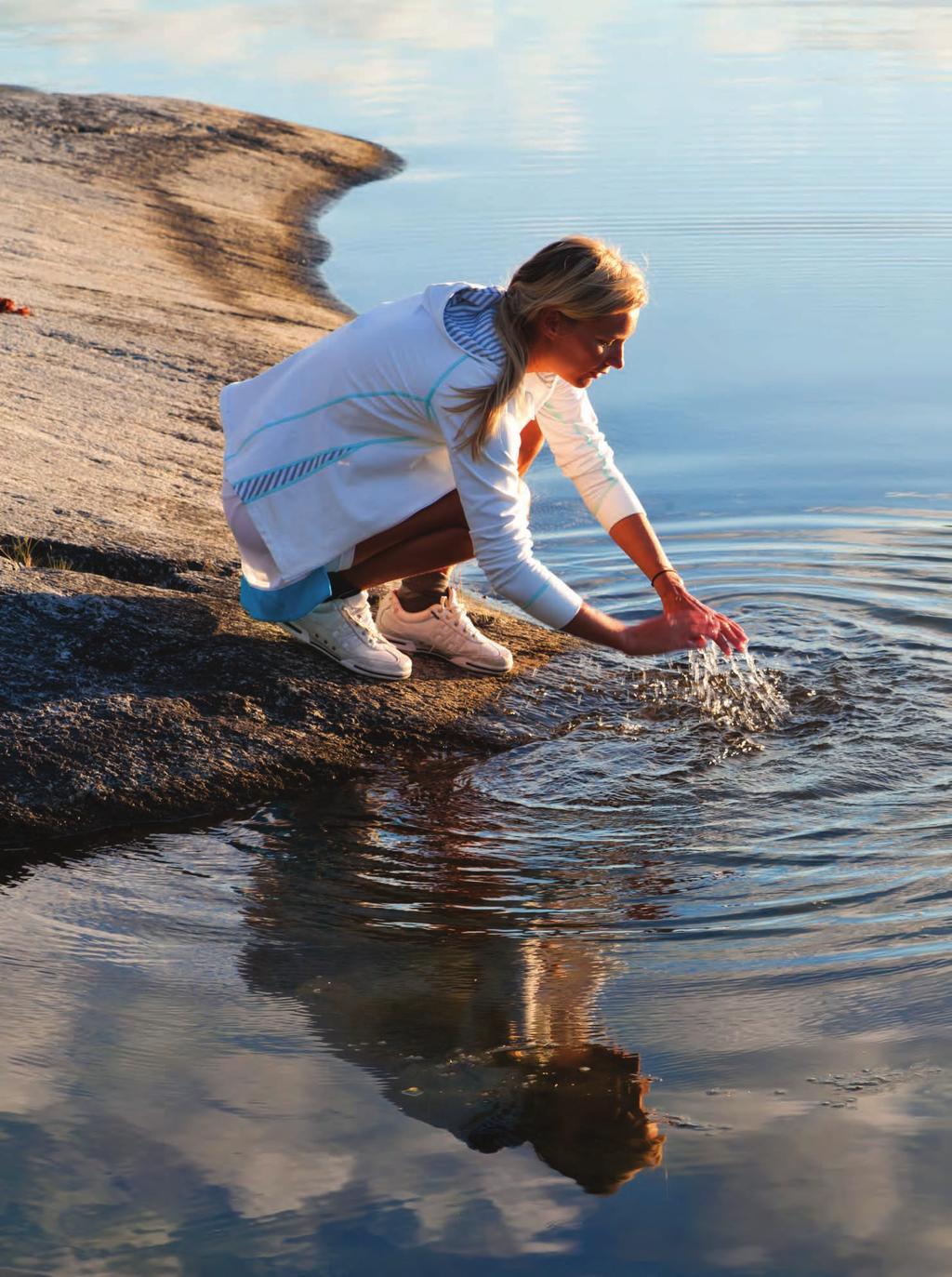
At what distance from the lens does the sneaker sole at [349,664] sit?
4254mm

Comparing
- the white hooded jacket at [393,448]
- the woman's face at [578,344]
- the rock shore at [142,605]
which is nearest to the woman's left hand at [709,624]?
the white hooded jacket at [393,448]

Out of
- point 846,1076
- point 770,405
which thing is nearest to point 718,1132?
point 846,1076

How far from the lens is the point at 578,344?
3.58m

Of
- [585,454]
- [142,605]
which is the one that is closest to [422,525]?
[585,454]

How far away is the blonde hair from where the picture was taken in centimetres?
346

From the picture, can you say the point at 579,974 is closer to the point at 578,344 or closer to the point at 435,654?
the point at 578,344

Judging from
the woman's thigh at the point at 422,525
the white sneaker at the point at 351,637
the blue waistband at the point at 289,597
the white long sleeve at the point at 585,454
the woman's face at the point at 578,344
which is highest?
the woman's face at the point at 578,344

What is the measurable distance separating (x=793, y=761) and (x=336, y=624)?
123cm

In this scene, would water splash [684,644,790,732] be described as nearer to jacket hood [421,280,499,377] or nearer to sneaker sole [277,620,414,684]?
sneaker sole [277,620,414,684]

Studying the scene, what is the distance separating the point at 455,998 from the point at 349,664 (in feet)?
4.48

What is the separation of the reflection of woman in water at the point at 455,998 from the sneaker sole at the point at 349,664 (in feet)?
1.89

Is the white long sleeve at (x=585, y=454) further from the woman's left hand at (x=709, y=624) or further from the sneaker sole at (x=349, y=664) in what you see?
the sneaker sole at (x=349, y=664)

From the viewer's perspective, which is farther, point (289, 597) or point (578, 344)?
point (289, 597)

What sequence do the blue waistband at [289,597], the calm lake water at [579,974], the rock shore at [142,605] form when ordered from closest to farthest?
1. the calm lake water at [579,974]
2. the rock shore at [142,605]
3. the blue waistband at [289,597]
